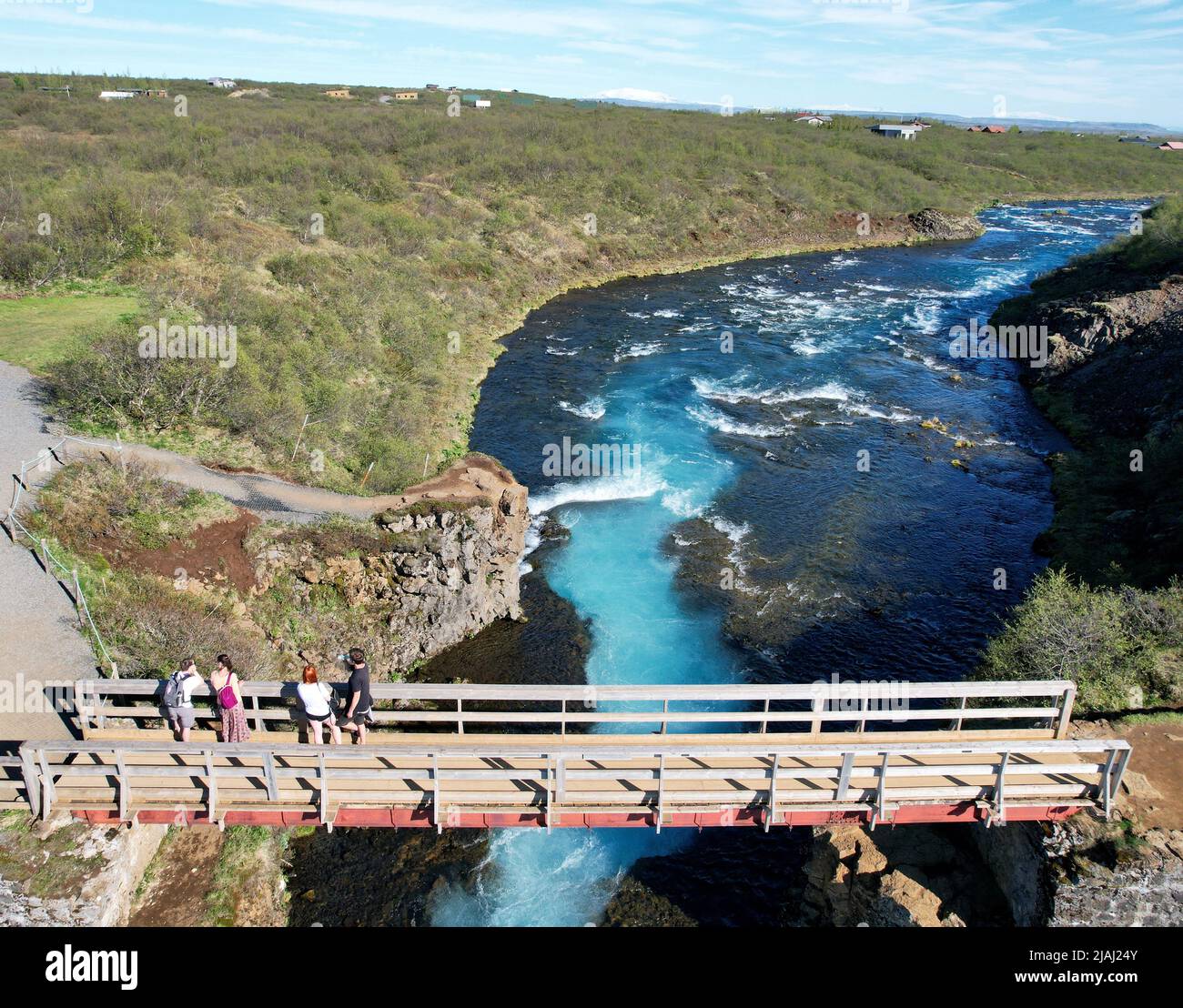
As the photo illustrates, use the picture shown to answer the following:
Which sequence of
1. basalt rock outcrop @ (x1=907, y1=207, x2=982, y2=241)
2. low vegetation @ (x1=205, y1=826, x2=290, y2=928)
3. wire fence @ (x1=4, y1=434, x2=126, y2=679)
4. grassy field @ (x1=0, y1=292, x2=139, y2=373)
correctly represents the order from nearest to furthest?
low vegetation @ (x1=205, y1=826, x2=290, y2=928) → wire fence @ (x1=4, y1=434, x2=126, y2=679) → grassy field @ (x1=0, y1=292, x2=139, y2=373) → basalt rock outcrop @ (x1=907, y1=207, x2=982, y2=241)

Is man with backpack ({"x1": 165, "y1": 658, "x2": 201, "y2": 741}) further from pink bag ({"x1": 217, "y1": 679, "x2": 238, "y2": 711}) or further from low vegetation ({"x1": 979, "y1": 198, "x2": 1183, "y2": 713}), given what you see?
low vegetation ({"x1": 979, "y1": 198, "x2": 1183, "y2": 713})

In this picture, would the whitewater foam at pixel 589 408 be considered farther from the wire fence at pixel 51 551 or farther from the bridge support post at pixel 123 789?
the bridge support post at pixel 123 789

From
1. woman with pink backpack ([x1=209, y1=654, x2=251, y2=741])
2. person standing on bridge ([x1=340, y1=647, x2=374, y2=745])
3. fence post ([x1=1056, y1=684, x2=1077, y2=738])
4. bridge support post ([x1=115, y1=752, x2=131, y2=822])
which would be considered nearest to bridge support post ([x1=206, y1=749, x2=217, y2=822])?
woman with pink backpack ([x1=209, y1=654, x2=251, y2=741])

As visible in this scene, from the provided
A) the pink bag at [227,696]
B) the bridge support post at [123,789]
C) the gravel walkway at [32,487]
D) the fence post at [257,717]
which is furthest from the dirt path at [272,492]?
the bridge support post at [123,789]

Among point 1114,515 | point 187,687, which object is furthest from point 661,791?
point 1114,515
